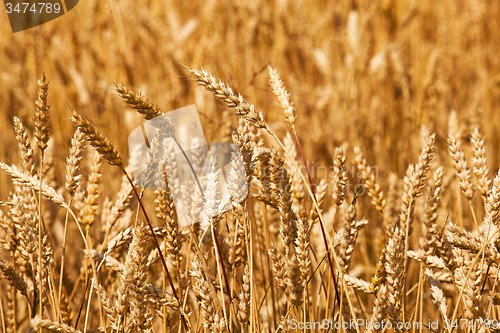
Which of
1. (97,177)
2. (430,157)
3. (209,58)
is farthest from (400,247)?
(209,58)

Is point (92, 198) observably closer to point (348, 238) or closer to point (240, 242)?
point (240, 242)

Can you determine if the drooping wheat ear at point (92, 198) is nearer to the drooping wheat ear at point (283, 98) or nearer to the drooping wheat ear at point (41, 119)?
the drooping wheat ear at point (41, 119)

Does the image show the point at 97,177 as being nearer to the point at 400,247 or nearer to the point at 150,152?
the point at 150,152

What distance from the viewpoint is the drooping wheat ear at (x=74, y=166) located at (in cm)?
77

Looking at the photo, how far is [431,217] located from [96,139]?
69 centimetres

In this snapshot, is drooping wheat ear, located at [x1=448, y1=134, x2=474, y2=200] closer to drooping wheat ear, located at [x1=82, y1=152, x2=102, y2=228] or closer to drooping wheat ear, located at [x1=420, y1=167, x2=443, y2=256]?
drooping wheat ear, located at [x1=420, y1=167, x2=443, y2=256]

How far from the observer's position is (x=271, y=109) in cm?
225

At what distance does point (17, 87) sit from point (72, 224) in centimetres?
108

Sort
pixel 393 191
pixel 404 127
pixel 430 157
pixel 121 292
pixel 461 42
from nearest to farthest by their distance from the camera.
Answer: pixel 121 292, pixel 430 157, pixel 393 191, pixel 404 127, pixel 461 42

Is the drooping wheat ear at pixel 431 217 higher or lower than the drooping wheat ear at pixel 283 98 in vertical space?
lower

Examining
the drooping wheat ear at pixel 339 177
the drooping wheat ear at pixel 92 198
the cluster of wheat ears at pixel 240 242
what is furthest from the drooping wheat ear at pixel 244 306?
the drooping wheat ear at pixel 92 198

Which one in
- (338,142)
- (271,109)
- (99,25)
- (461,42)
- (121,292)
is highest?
(99,25)

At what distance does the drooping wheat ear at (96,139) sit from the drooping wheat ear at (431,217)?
635 mm

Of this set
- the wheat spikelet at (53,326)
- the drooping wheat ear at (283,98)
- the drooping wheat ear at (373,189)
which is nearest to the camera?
the wheat spikelet at (53,326)
